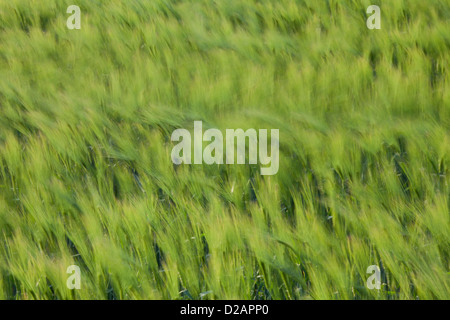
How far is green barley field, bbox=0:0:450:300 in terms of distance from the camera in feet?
3.90

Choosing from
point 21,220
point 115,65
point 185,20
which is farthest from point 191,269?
point 185,20

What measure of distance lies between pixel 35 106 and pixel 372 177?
1.07 m

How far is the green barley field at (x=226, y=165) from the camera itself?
119 cm

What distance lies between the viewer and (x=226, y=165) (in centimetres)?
154

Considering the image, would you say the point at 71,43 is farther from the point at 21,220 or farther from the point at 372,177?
the point at 372,177

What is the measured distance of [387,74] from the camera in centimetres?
197

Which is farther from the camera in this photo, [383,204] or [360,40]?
[360,40]

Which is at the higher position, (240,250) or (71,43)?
(71,43)

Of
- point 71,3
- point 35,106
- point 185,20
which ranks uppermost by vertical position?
point 71,3

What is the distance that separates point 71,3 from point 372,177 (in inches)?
84.5
